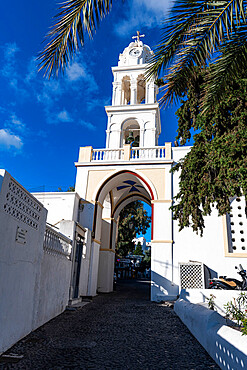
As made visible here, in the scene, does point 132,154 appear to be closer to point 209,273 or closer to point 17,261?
point 209,273

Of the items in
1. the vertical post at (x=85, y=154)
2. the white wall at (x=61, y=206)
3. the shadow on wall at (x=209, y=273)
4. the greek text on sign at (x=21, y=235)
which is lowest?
the shadow on wall at (x=209, y=273)

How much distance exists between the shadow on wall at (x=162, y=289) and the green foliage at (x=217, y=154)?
4947mm

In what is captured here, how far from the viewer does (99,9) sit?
3.06 m

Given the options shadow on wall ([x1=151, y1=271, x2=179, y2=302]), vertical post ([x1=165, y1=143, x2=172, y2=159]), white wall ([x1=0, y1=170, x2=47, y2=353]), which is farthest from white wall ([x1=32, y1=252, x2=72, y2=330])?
vertical post ([x1=165, y1=143, x2=172, y2=159])

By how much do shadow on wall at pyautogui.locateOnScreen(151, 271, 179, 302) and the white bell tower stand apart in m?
7.09

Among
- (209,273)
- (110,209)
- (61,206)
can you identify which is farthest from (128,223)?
(209,273)

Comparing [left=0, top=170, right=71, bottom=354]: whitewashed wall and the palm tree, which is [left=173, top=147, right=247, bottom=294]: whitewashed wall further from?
the palm tree

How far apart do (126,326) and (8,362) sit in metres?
3.06

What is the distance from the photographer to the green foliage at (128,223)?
85.6 ft

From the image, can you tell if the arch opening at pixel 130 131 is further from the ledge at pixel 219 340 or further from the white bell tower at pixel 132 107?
the ledge at pixel 219 340

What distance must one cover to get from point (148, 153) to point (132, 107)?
3928mm

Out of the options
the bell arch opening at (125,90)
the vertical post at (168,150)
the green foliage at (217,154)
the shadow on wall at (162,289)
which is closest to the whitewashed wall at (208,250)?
the shadow on wall at (162,289)

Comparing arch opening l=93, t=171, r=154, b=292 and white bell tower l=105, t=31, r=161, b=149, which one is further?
white bell tower l=105, t=31, r=161, b=149

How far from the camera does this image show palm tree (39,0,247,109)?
121 inches
